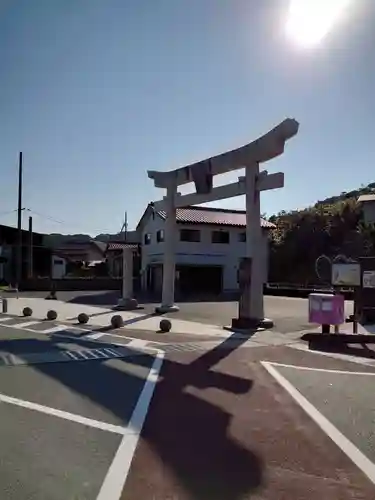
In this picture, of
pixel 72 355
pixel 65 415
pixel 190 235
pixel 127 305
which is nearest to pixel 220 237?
pixel 190 235

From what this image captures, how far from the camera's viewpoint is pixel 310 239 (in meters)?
41.3

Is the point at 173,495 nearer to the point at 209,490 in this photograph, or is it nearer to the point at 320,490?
the point at 209,490

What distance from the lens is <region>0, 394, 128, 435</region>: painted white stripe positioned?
5221mm

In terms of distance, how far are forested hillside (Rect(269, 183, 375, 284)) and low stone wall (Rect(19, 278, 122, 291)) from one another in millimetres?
13383

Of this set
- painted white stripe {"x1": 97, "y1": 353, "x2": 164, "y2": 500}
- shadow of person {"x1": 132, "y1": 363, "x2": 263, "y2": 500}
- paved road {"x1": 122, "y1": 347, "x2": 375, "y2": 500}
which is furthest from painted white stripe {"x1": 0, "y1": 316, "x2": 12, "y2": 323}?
shadow of person {"x1": 132, "y1": 363, "x2": 263, "y2": 500}

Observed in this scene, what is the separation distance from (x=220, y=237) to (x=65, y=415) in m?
33.0

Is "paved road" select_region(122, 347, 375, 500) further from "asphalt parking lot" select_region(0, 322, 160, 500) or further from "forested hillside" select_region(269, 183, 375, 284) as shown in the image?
"forested hillside" select_region(269, 183, 375, 284)

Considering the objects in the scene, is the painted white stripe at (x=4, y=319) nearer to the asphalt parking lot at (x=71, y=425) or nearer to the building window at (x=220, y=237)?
the asphalt parking lot at (x=71, y=425)

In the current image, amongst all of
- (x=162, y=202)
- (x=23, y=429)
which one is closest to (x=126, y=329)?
(x=162, y=202)

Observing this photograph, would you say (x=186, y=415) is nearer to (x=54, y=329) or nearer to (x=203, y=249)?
(x=54, y=329)

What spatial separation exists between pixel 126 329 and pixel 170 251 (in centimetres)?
606

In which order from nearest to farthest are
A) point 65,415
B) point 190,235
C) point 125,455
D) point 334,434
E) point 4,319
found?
1. point 125,455
2. point 334,434
3. point 65,415
4. point 4,319
5. point 190,235

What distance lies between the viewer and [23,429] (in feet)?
16.9

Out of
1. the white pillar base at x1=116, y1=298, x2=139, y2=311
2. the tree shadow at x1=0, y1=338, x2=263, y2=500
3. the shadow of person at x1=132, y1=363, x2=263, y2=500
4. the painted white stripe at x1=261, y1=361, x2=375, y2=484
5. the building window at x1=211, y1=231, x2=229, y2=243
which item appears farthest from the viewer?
the building window at x1=211, y1=231, x2=229, y2=243
